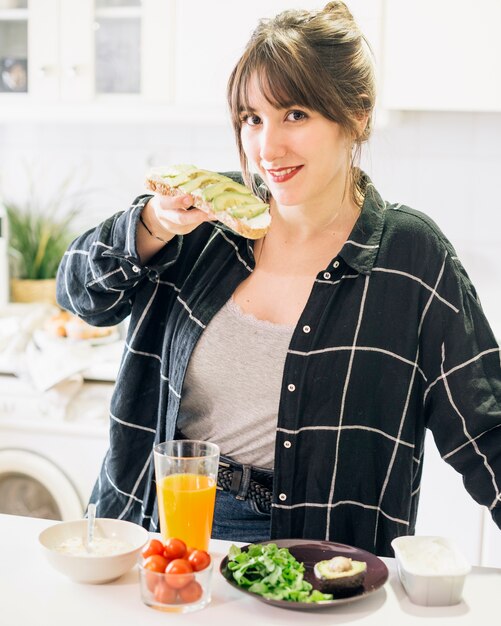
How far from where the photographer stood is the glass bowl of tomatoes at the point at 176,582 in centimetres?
112

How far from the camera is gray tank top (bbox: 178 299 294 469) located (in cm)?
152

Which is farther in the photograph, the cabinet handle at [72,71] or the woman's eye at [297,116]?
the cabinet handle at [72,71]

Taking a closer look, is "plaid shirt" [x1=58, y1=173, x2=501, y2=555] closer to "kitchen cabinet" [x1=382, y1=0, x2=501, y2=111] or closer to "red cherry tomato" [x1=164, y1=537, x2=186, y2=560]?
"red cherry tomato" [x1=164, y1=537, x2=186, y2=560]

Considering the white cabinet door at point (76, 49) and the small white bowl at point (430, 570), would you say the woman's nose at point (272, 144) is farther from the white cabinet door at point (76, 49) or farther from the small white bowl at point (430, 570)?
the white cabinet door at point (76, 49)

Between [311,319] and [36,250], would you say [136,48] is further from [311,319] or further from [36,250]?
[311,319]

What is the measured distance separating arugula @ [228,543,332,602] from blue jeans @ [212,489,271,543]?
0.89ft

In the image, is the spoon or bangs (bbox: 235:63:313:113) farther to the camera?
bangs (bbox: 235:63:313:113)

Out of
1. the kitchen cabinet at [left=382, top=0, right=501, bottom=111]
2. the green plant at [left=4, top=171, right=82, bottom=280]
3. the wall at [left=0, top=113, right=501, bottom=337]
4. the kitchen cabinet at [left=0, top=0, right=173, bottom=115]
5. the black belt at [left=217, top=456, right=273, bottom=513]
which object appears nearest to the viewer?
the black belt at [left=217, top=456, right=273, bottom=513]

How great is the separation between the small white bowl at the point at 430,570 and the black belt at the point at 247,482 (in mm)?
306

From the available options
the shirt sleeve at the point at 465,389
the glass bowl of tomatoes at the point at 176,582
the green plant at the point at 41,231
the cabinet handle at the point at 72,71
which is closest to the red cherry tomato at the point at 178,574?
the glass bowl of tomatoes at the point at 176,582

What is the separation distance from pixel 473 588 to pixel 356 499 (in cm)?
32

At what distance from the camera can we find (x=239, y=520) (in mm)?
1542

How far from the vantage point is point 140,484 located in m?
1.68

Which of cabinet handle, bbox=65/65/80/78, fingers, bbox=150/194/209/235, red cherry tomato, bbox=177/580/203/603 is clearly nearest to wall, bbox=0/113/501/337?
cabinet handle, bbox=65/65/80/78
